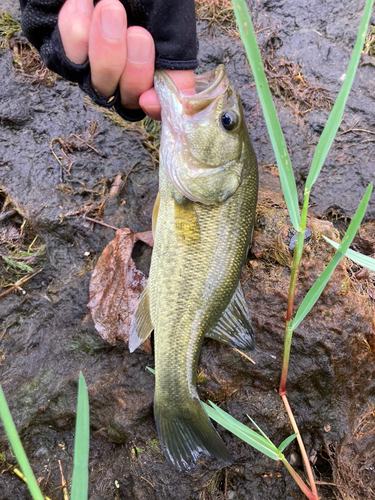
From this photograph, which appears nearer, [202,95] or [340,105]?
[340,105]

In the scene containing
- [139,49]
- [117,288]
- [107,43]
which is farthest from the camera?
[117,288]

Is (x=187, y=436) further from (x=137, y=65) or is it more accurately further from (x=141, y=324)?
(x=137, y=65)

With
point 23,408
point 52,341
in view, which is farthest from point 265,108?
point 23,408

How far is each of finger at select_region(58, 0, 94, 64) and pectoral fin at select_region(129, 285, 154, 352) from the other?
1707mm

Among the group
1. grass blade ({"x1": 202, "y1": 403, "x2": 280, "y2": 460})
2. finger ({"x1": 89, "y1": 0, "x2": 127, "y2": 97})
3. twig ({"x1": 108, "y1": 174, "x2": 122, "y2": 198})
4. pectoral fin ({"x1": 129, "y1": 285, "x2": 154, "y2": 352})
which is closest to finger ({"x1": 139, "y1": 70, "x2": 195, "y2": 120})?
finger ({"x1": 89, "y1": 0, "x2": 127, "y2": 97})

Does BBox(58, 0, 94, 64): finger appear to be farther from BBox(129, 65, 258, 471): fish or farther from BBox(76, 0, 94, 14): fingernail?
BBox(129, 65, 258, 471): fish

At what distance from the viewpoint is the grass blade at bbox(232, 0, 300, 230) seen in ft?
3.99

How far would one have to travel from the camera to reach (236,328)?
2432mm

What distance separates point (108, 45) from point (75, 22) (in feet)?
0.86

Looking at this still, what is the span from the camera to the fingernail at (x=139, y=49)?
2.00 metres

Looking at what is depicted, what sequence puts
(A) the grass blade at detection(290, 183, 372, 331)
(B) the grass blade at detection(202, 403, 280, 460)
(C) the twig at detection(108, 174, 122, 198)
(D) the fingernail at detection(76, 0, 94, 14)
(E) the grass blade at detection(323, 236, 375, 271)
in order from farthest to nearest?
(C) the twig at detection(108, 174, 122, 198) < (D) the fingernail at detection(76, 0, 94, 14) < (B) the grass blade at detection(202, 403, 280, 460) < (E) the grass blade at detection(323, 236, 375, 271) < (A) the grass blade at detection(290, 183, 372, 331)

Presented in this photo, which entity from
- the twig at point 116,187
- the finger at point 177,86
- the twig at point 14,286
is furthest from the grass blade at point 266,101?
the twig at point 14,286

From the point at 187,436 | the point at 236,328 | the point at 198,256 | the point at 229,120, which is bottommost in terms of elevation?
the point at 187,436

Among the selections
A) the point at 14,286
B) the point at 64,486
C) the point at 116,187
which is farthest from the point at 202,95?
the point at 64,486
